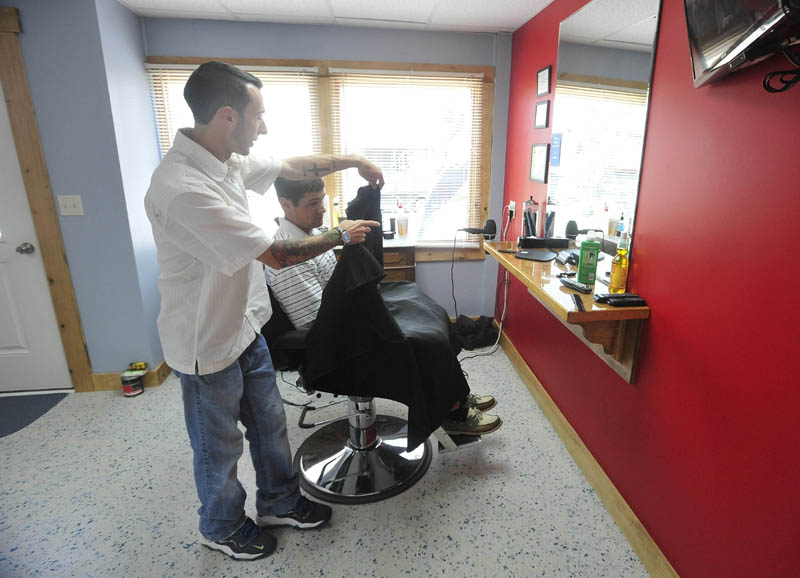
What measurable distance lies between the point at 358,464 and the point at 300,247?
1.09m

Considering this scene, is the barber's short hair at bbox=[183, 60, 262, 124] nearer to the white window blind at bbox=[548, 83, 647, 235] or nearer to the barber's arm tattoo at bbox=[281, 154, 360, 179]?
the barber's arm tattoo at bbox=[281, 154, 360, 179]

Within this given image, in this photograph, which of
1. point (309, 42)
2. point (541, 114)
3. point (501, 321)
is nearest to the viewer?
point (541, 114)

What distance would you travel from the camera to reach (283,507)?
159 cm

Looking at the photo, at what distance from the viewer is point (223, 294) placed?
4.11ft

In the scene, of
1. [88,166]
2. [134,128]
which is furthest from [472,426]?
[134,128]

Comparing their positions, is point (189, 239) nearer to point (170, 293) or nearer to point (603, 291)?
point (170, 293)

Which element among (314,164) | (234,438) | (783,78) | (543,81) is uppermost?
(543,81)

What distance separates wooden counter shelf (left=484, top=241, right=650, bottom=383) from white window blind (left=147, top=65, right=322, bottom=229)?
1.89 meters

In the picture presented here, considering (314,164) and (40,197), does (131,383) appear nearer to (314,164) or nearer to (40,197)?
(40,197)

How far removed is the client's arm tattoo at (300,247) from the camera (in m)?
1.22

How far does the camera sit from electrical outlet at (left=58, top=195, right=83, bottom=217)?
2332 mm

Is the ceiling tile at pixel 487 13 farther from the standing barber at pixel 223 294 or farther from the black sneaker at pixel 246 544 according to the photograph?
the black sneaker at pixel 246 544

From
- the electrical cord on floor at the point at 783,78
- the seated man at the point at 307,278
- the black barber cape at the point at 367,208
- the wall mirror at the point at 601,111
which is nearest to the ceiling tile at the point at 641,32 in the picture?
the wall mirror at the point at 601,111

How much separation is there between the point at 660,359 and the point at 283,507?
55.4 inches
